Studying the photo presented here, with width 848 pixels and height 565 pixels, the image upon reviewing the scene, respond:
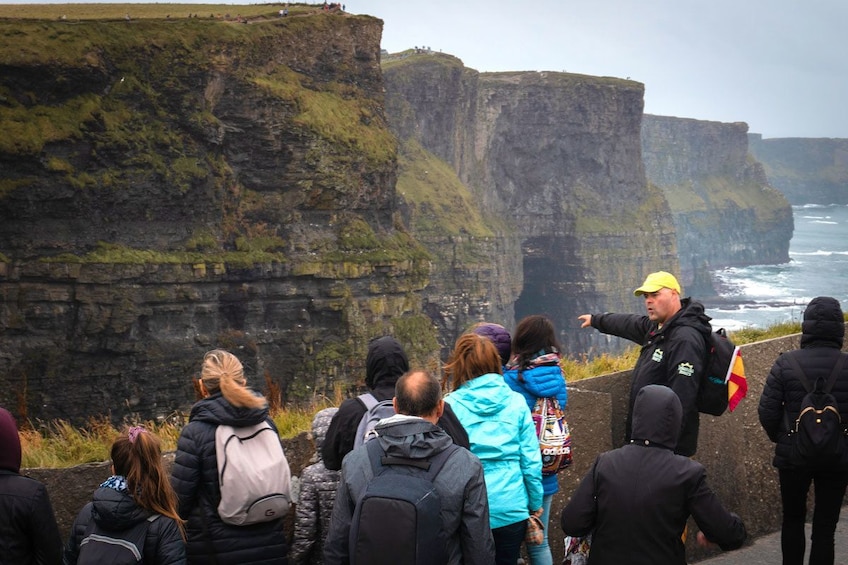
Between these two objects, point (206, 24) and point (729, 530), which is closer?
point (729, 530)

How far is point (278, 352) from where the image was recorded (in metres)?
56.8

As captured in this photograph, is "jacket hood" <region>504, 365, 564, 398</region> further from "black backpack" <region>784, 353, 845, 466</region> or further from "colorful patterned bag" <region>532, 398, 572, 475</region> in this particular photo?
"black backpack" <region>784, 353, 845, 466</region>

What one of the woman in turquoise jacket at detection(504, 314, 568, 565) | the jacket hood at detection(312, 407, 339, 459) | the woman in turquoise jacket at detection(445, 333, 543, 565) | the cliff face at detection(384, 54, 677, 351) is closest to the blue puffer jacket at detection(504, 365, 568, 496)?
the woman in turquoise jacket at detection(504, 314, 568, 565)

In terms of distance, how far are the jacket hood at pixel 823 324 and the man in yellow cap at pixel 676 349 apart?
72 cm

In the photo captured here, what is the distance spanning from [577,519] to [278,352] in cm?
5157

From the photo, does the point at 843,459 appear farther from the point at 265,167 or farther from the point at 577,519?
the point at 265,167

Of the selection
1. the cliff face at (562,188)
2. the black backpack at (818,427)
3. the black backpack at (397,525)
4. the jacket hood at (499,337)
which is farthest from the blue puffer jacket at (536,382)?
the cliff face at (562,188)

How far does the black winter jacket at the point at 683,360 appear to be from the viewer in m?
7.23

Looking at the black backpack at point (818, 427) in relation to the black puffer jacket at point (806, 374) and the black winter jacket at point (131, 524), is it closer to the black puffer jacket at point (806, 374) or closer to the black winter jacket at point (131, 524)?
the black puffer jacket at point (806, 374)

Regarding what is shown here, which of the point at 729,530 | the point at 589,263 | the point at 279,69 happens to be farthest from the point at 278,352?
the point at 589,263

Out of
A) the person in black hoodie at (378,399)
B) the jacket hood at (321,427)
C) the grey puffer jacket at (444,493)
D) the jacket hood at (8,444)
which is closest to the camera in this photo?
the grey puffer jacket at (444,493)

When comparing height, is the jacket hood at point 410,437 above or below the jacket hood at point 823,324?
below

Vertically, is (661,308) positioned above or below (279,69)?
below

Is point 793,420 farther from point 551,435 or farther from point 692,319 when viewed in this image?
point 551,435
